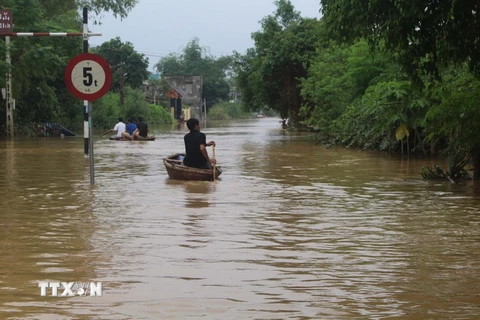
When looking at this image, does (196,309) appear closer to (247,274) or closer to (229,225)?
(247,274)

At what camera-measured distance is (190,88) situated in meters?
143

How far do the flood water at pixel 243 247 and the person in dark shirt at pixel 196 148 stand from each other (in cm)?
55

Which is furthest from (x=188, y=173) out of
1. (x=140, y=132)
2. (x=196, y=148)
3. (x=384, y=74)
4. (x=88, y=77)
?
(x=140, y=132)

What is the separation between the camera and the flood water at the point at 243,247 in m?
6.80

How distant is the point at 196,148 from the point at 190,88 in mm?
125982

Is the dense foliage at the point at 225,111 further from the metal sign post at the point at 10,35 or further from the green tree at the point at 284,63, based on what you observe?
the metal sign post at the point at 10,35

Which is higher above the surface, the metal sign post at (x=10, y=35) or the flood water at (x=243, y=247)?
the metal sign post at (x=10, y=35)

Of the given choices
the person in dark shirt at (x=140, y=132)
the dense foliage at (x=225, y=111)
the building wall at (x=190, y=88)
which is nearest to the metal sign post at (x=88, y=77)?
the person in dark shirt at (x=140, y=132)

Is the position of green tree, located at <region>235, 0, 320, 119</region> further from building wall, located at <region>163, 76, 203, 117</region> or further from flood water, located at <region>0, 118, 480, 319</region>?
building wall, located at <region>163, 76, 203, 117</region>

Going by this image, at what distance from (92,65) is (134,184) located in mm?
3808

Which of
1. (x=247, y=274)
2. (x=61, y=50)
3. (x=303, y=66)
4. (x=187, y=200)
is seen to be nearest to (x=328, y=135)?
(x=303, y=66)

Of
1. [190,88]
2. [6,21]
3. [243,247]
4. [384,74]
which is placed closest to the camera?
[243,247]

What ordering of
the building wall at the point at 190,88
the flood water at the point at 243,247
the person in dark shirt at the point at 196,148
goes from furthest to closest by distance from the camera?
the building wall at the point at 190,88
the person in dark shirt at the point at 196,148
the flood water at the point at 243,247

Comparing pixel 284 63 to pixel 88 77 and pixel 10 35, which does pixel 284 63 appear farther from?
pixel 88 77
